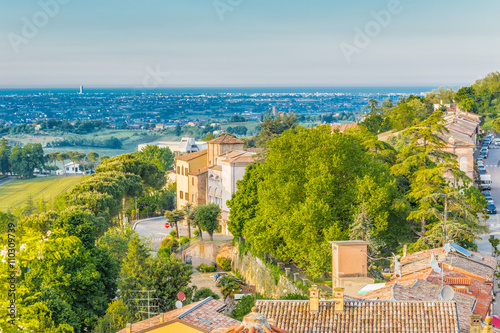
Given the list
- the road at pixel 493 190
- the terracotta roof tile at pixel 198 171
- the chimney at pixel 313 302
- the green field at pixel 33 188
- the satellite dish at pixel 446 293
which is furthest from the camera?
the green field at pixel 33 188

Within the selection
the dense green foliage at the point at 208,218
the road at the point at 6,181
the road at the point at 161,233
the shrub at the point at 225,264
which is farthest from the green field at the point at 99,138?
the shrub at the point at 225,264

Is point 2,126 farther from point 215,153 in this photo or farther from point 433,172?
point 433,172

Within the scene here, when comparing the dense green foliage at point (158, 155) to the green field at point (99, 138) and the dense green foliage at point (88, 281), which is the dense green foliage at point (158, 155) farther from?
the green field at point (99, 138)

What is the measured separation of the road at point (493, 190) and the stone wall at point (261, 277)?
10958 millimetres

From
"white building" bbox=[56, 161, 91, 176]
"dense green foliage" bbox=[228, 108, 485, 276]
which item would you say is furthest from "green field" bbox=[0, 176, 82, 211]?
"dense green foliage" bbox=[228, 108, 485, 276]

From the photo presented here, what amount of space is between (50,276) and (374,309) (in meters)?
16.5

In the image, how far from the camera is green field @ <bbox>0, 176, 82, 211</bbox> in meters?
96.9

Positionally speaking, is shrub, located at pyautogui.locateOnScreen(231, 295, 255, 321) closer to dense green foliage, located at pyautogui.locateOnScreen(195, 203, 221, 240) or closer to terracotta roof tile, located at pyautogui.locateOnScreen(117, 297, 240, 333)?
terracotta roof tile, located at pyautogui.locateOnScreen(117, 297, 240, 333)

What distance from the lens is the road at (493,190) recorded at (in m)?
37.2

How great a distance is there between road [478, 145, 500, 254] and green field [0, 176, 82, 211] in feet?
192

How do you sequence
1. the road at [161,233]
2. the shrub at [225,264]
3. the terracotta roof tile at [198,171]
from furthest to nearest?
the terracotta roof tile at [198,171] < the shrub at [225,264] < the road at [161,233]

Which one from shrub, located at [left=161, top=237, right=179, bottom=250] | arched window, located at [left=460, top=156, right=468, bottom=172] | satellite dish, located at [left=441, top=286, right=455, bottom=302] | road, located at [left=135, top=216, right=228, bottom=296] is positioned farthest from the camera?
shrub, located at [left=161, top=237, right=179, bottom=250]

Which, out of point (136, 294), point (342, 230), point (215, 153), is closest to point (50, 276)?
point (136, 294)

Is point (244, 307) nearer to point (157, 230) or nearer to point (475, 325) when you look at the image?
point (475, 325)
